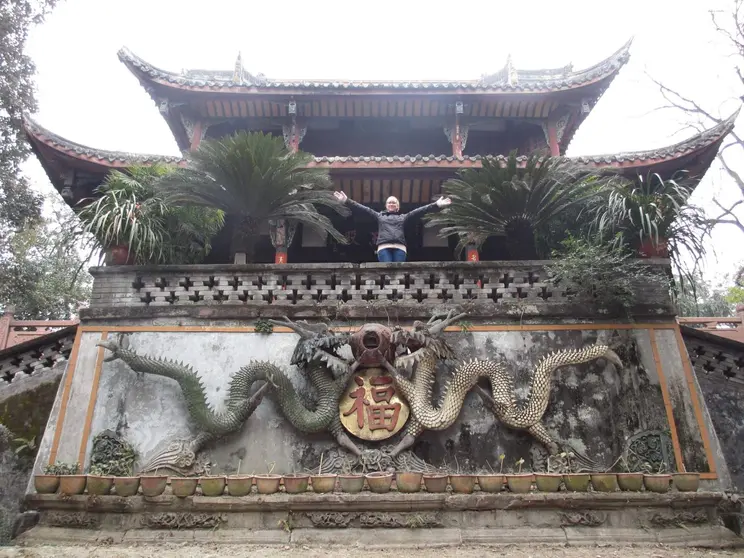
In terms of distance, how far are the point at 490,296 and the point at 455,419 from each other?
6.52 feet

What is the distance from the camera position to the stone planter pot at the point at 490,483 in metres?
5.98

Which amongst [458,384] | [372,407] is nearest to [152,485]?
[372,407]

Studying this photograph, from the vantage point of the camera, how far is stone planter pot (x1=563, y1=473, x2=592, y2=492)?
6016 millimetres

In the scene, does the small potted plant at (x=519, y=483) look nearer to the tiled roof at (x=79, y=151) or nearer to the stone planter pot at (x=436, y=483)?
the stone planter pot at (x=436, y=483)

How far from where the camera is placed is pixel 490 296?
8758 mm

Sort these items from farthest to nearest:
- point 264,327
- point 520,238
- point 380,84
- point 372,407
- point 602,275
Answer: point 380,84, point 520,238, point 264,327, point 602,275, point 372,407

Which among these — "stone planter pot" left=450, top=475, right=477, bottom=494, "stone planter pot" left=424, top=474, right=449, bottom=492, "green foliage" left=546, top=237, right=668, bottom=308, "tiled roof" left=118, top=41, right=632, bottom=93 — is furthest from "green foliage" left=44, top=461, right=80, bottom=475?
"tiled roof" left=118, top=41, right=632, bottom=93

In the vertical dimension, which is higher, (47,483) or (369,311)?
(369,311)

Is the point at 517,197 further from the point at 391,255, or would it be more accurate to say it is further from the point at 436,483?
the point at 436,483

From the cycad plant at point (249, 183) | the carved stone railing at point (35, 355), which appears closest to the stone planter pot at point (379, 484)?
the cycad plant at point (249, 183)

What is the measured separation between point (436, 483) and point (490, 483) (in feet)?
1.73

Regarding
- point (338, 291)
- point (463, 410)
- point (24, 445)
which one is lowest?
point (24, 445)

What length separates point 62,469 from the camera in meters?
7.33

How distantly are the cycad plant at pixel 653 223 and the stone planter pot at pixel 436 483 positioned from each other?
4565 millimetres
